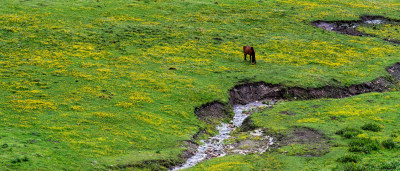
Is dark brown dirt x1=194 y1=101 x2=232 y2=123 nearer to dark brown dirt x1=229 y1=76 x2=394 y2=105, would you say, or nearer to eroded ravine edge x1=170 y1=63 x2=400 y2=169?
eroded ravine edge x1=170 y1=63 x2=400 y2=169

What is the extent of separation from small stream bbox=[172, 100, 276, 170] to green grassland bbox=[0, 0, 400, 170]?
114cm

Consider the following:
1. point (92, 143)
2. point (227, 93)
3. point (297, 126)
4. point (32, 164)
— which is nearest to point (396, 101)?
point (297, 126)

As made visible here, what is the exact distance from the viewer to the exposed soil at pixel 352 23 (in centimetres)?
5809

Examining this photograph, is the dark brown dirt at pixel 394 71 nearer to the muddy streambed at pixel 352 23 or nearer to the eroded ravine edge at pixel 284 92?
the eroded ravine edge at pixel 284 92

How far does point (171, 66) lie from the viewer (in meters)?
40.3

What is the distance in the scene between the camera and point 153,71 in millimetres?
38656

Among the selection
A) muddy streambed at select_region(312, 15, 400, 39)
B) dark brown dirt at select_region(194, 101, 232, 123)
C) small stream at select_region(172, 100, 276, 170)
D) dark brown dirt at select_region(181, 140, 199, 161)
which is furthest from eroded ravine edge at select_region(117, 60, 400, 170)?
muddy streambed at select_region(312, 15, 400, 39)

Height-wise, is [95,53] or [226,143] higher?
[95,53]

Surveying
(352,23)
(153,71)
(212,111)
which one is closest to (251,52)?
(153,71)

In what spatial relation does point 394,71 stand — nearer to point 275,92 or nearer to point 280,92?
point 280,92

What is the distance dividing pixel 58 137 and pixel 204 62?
67.8 feet

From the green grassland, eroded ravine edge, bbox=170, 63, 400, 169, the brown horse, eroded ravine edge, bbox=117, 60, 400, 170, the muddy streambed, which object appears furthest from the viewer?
the muddy streambed

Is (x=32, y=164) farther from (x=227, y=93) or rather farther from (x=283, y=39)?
(x=283, y=39)

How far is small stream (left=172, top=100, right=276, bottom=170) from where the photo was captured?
82.0ft
